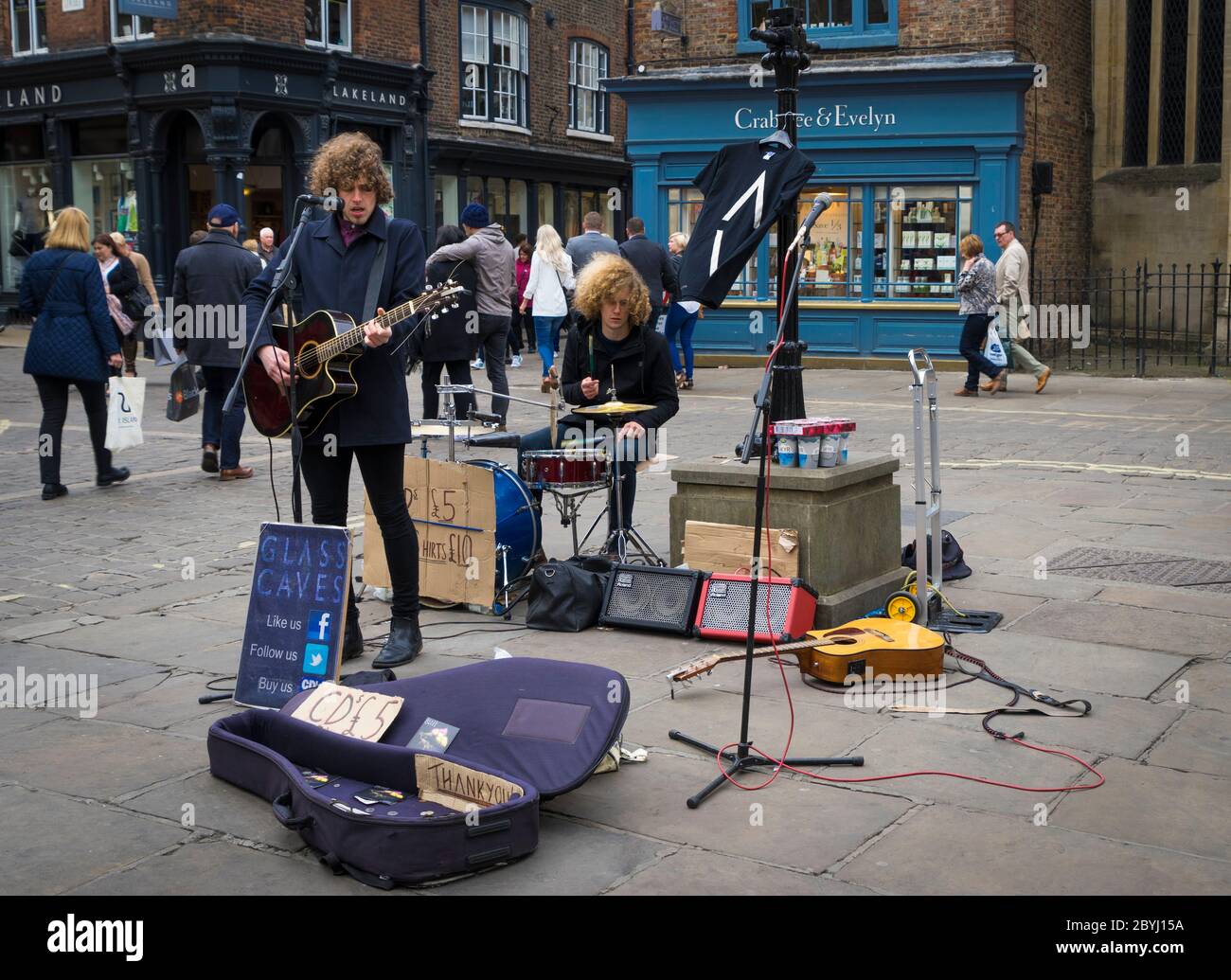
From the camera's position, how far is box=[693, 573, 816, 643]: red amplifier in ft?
20.3

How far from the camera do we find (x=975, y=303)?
15977 millimetres

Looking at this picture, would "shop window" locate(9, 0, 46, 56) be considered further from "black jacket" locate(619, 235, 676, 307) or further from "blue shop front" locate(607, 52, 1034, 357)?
"black jacket" locate(619, 235, 676, 307)

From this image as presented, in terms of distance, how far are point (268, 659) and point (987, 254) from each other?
16567 millimetres

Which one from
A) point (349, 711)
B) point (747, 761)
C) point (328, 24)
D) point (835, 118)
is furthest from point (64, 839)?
point (328, 24)

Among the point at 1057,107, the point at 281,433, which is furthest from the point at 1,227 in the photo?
the point at 281,433

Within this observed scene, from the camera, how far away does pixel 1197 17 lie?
22.1m

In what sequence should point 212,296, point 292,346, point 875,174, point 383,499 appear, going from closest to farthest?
point 292,346 → point 383,499 → point 212,296 → point 875,174

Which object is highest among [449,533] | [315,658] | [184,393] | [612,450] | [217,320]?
[217,320]

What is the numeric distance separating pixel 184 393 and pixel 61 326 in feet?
3.57

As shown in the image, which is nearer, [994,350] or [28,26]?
[994,350]

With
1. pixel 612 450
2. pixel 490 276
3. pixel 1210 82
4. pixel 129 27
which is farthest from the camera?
pixel 129 27

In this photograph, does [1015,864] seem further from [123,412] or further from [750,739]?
[123,412]

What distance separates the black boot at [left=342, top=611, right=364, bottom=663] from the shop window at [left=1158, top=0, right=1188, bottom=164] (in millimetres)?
20573

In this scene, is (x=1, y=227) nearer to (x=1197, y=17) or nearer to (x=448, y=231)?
(x=448, y=231)
